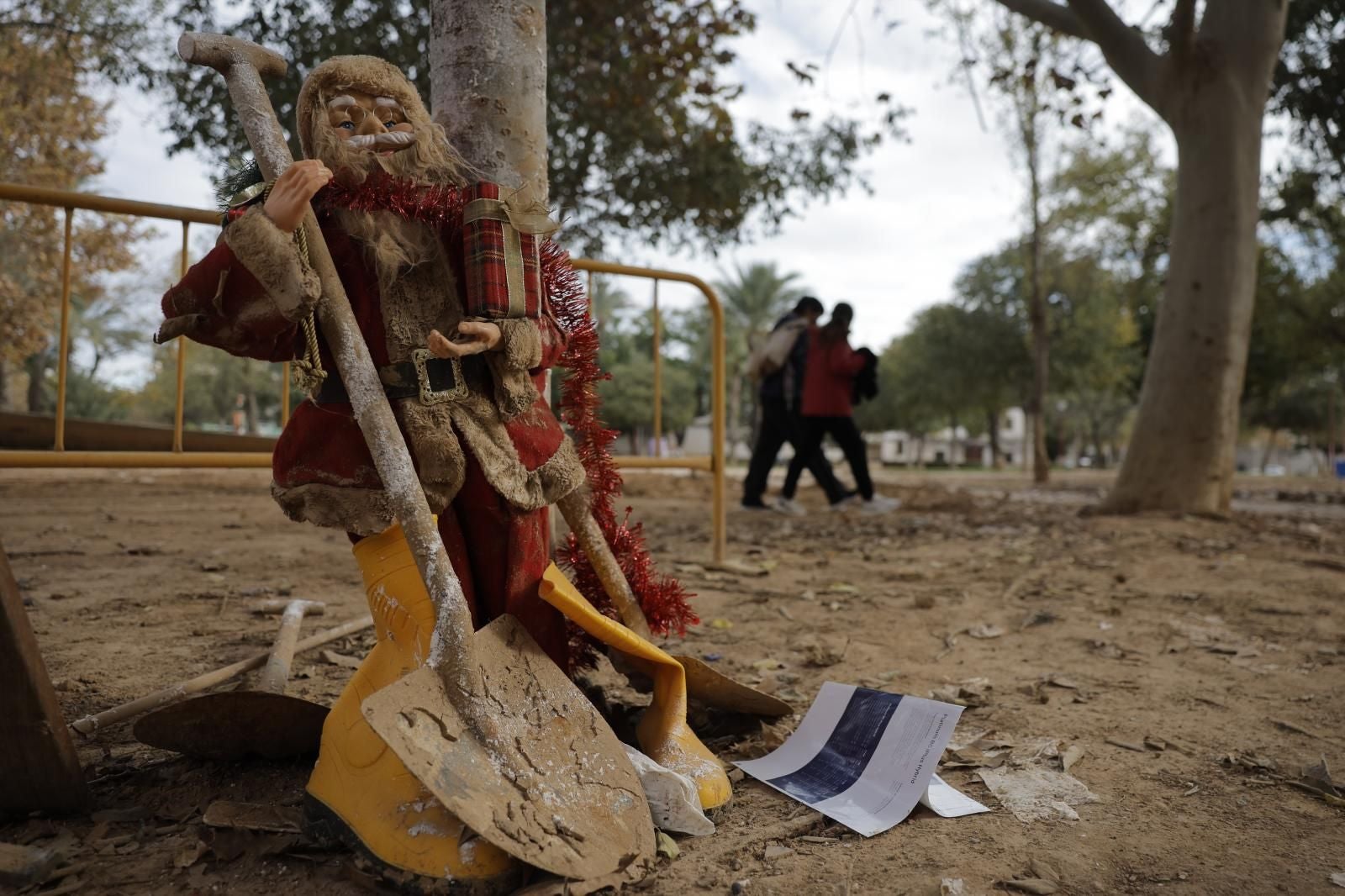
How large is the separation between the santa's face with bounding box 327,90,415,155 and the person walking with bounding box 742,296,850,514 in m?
5.82

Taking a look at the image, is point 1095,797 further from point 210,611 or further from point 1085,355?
point 1085,355

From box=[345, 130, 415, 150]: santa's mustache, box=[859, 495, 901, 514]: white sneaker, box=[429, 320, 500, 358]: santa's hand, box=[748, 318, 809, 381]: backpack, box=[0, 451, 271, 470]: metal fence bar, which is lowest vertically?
box=[859, 495, 901, 514]: white sneaker

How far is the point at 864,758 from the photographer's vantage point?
1939 millimetres

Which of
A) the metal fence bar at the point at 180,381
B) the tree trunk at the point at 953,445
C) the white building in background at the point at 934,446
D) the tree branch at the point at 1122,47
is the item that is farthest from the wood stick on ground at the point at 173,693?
the white building in background at the point at 934,446

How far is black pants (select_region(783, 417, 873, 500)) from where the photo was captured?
7.38m

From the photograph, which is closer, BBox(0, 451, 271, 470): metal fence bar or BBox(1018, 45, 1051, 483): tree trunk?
BBox(0, 451, 271, 470): metal fence bar

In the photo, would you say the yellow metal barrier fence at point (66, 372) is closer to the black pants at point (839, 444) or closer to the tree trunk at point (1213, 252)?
the black pants at point (839, 444)

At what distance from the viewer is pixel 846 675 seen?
2.74 metres

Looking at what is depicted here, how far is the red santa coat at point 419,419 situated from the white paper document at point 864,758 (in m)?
0.60

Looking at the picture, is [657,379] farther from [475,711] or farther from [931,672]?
[475,711]

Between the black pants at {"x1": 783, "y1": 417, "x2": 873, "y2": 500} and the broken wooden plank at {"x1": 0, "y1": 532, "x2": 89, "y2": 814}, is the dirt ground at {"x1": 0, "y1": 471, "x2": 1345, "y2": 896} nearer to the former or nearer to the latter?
the broken wooden plank at {"x1": 0, "y1": 532, "x2": 89, "y2": 814}

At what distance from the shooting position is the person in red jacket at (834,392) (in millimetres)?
7266

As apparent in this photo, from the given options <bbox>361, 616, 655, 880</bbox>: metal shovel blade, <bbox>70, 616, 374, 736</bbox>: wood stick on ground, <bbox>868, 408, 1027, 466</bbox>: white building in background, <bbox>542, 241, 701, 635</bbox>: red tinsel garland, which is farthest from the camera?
<bbox>868, 408, 1027, 466</bbox>: white building in background

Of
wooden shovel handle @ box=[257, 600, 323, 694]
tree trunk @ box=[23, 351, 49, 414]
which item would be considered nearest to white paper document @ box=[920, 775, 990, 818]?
wooden shovel handle @ box=[257, 600, 323, 694]
